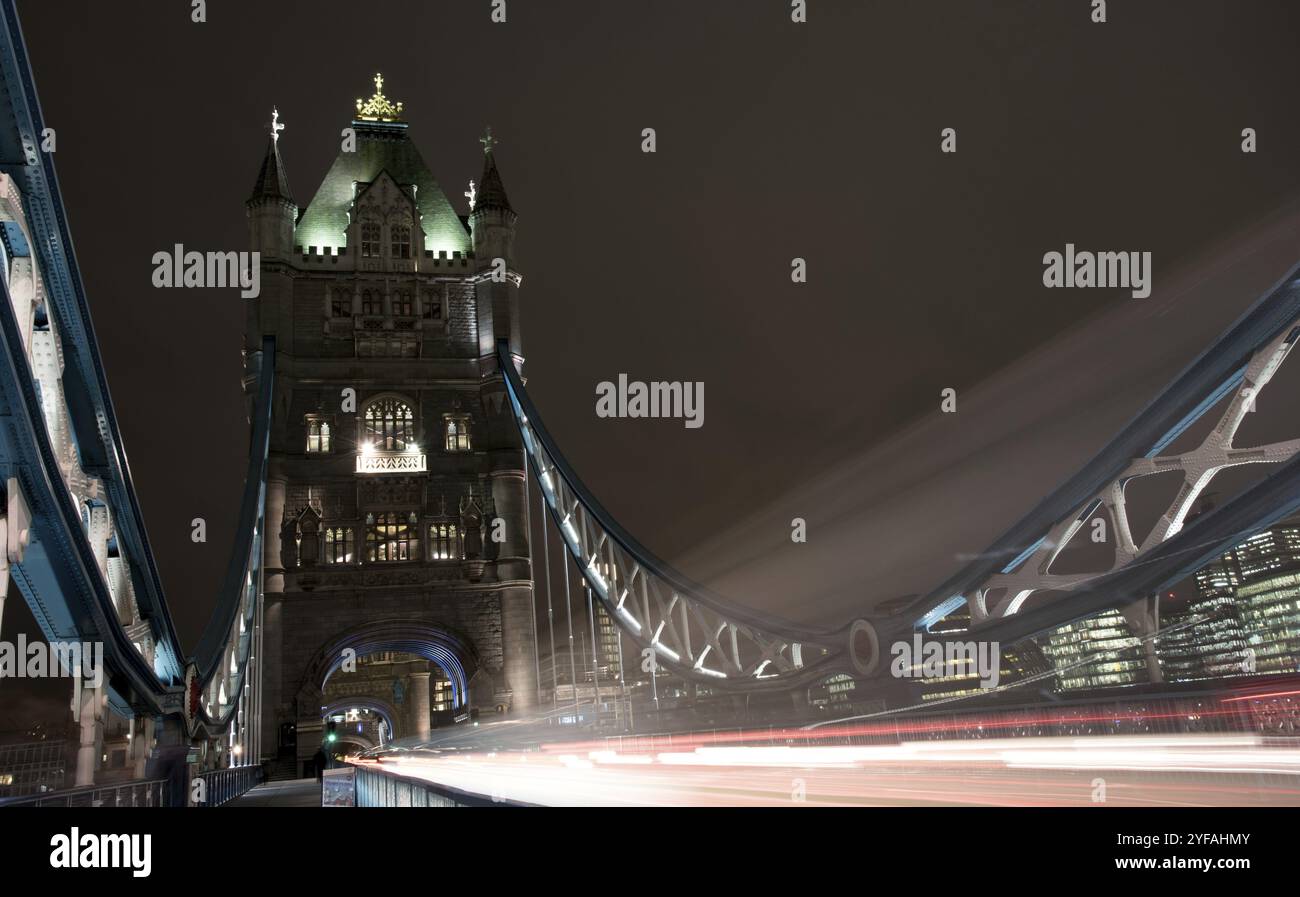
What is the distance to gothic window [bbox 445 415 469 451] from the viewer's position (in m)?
37.9

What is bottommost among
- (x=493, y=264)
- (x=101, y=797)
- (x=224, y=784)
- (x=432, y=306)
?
(x=224, y=784)

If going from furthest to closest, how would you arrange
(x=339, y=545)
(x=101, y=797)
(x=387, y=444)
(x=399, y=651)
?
1. (x=399, y=651)
2. (x=387, y=444)
3. (x=339, y=545)
4. (x=101, y=797)

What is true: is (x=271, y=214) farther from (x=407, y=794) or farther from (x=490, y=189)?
(x=407, y=794)

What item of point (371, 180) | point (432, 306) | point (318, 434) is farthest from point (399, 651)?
point (371, 180)

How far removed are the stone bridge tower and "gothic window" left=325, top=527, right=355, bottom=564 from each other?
69mm

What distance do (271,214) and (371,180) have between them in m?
4.27

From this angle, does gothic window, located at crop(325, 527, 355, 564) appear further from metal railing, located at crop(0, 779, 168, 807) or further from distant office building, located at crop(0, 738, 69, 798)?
metal railing, located at crop(0, 779, 168, 807)

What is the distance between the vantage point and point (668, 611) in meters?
29.2

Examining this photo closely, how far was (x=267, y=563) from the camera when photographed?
114 feet

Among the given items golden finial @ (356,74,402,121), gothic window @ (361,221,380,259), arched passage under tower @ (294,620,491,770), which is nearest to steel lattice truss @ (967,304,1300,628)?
arched passage under tower @ (294,620,491,770)

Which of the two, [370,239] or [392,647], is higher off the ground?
[370,239]
